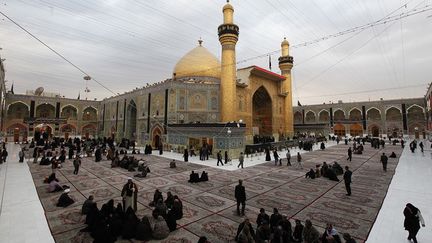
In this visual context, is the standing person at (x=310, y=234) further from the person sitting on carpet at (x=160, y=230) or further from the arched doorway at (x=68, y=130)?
the arched doorway at (x=68, y=130)

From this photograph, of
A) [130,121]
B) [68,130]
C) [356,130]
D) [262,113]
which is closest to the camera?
[130,121]

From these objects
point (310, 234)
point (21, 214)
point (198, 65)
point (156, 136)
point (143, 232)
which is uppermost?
point (198, 65)

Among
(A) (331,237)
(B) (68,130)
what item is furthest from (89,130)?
(A) (331,237)

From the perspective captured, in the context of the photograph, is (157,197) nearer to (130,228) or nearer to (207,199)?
(130,228)

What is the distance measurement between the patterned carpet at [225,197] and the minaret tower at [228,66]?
10.3m

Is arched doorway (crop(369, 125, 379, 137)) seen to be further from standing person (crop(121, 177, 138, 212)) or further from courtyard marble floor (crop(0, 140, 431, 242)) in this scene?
standing person (crop(121, 177, 138, 212))

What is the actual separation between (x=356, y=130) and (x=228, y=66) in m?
35.9

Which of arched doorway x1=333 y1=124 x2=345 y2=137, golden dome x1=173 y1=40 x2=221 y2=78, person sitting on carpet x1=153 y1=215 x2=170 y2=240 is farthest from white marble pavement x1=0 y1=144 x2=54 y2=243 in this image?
arched doorway x1=333 y1=124 x2=345 y2=137

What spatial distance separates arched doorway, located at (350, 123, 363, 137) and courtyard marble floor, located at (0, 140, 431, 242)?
35.1 m

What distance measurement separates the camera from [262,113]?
3300 centimetres

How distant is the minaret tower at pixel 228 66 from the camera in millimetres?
21875

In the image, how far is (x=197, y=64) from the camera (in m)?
27.3

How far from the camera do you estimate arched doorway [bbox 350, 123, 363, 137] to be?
43.0 metres

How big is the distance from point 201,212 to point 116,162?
8843mm
